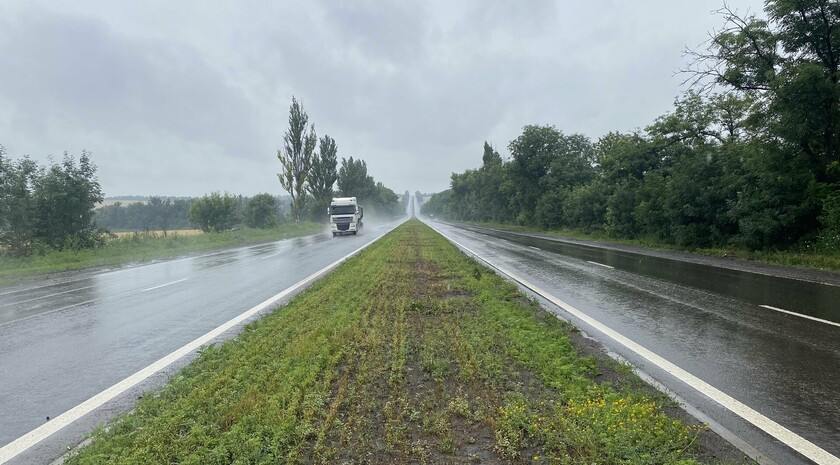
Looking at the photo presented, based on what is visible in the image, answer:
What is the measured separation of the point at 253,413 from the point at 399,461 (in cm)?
153

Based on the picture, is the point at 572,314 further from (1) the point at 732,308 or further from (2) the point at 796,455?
(2) the point at 796,455

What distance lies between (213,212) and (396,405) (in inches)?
2557

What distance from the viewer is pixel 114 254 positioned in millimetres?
23688

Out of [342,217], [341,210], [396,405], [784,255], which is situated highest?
[341,210]

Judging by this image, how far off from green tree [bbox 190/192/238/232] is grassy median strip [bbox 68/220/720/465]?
199ft

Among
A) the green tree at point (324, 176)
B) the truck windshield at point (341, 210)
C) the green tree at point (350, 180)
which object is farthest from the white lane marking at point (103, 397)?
the green tree at point (350, 180)

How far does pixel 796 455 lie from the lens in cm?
314

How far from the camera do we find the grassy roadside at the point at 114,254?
1873 centimetres

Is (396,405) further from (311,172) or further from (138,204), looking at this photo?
(138,204)

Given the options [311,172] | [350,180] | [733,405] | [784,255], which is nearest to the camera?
[733,405]

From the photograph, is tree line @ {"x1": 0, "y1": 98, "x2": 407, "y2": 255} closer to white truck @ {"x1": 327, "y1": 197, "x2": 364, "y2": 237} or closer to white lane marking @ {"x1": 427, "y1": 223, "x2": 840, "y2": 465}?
white truck @ {"x1": 327, "y1": 197, "x2": 364, "y2": 237}

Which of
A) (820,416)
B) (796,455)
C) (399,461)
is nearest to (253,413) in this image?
(399,461)

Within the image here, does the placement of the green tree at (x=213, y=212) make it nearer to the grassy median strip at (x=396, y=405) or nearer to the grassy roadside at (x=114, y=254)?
the grassy roadside at (x=114, y=254)

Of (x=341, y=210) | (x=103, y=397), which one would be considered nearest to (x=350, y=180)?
(x=341, y=210)
